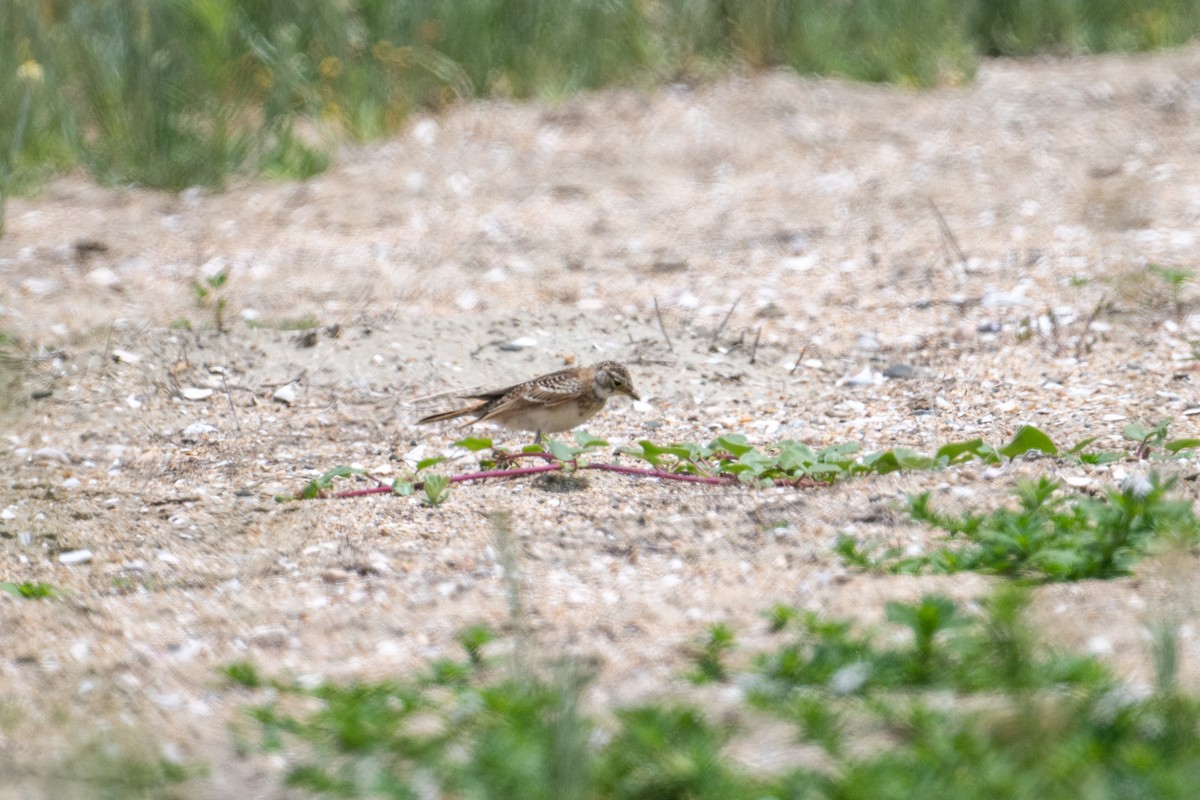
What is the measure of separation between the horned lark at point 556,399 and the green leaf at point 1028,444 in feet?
5.05

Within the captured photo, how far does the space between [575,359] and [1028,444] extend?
2465mm

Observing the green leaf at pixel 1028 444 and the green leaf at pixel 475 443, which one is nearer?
the green leaf at pixel 1028 444

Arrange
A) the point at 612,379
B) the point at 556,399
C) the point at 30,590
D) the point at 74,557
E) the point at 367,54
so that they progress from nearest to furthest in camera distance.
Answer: the point at 30,590 → the point at 74,557 → the point at 556,399 → the point at 612,379 → the point at 367,54

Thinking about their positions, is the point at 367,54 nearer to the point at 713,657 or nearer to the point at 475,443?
the point at 475,443

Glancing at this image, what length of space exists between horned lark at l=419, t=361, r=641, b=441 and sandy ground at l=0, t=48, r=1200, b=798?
26cm

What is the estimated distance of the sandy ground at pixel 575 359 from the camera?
164 inches

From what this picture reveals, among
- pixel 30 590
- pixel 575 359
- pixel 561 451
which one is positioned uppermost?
pixel 561 451

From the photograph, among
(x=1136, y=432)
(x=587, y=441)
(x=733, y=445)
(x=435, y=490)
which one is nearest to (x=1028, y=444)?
(x=1136, y=432)

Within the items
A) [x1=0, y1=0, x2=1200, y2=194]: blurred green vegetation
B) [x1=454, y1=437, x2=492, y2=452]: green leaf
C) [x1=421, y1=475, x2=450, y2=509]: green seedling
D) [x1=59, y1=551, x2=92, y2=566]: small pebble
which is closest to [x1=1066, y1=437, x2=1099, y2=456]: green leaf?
[x1=454, y1=437, x2=492, y2=452]: green leaf

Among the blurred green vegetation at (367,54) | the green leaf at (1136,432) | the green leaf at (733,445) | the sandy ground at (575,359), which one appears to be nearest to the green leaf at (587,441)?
the sandy ground at (575,359)

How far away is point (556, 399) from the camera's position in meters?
5.82

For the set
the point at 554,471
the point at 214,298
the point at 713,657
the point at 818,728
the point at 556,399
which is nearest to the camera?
the point at 818,728

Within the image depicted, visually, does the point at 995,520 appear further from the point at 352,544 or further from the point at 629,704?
the point at 352,544

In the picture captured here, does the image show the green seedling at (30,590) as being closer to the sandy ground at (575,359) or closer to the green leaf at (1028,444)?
the sandy ground at (575,359)
